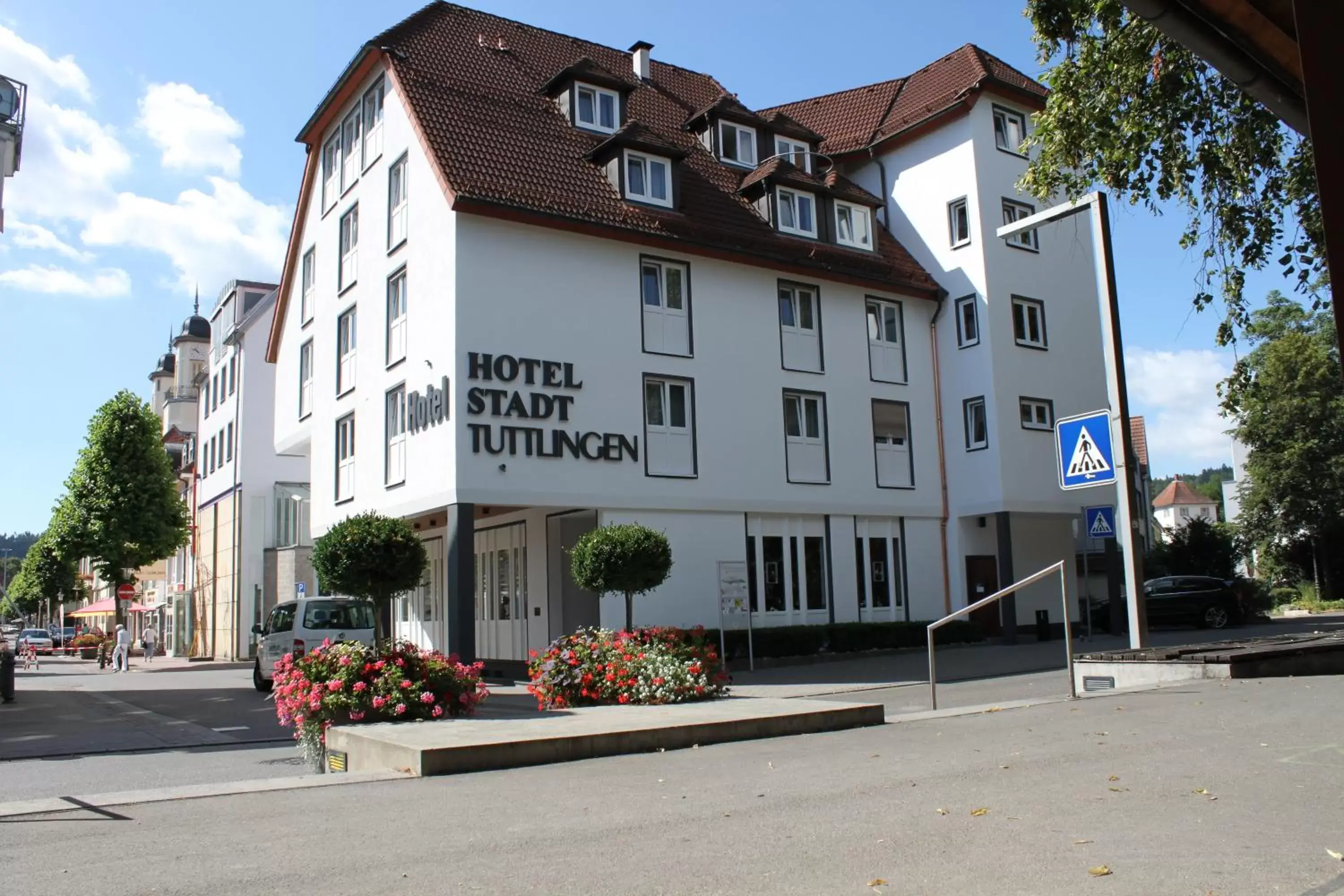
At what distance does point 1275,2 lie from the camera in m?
3.97

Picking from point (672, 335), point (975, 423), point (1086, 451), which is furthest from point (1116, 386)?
point (975, 423)

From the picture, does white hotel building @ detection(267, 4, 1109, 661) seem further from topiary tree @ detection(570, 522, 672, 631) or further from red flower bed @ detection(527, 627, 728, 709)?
red flower bed @ detection(527, 627, 728, 709)

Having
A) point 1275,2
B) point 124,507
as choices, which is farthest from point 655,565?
point 124,507

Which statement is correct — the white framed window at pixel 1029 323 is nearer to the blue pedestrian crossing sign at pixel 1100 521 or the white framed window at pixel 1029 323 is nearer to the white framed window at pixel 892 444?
the white framed window at pixel 892 444

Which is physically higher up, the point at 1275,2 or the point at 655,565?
the point at 1275,2

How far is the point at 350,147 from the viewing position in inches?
1136

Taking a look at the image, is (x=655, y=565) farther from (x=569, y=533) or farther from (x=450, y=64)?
(x=450, y=64)

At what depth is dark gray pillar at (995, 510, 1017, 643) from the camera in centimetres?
2778

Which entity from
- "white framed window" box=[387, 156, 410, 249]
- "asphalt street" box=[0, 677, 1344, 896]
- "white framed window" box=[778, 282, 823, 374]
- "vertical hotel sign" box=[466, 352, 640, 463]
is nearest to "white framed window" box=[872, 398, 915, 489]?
"white framed window" box=[778, 282, 823, 374]

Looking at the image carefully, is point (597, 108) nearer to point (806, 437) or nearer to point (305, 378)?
point (806, 437)

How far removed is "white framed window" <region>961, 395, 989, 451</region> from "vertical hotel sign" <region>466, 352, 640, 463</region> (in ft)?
33.5

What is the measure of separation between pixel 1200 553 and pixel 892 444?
559 inches

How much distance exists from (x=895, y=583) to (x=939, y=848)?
22.8 meters

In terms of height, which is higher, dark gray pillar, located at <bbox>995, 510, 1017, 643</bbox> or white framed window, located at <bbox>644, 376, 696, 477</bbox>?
white framed window, located at <bbox>644, 376, 696, 477</bbox>
